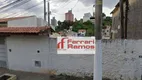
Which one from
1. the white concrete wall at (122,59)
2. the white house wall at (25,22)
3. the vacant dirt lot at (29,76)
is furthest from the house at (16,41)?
the white house wall at (25,22)

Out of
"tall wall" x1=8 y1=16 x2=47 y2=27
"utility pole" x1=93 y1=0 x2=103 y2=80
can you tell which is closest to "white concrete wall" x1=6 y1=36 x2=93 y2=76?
"utility pole" x1=93 y1=0 x2=103 y2=80

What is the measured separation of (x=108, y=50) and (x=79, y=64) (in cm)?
163

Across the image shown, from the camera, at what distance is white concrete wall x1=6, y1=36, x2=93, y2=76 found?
9023 millimetres

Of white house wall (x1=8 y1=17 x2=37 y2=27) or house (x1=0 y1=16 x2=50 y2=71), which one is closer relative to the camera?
house (x1=0 y1=16 x2=50 y2=71)

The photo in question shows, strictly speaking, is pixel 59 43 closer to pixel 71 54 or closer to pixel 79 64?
pixel 71 54

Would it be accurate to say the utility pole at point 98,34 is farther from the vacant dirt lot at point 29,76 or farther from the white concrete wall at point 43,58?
the vacant dirt lot at point 29,76

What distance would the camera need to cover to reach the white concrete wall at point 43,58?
9023 mm

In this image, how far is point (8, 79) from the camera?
8.32 metres

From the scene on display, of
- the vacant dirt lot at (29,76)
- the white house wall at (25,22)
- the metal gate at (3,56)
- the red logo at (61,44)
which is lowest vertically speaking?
the vacant dirt lot at (29,76)

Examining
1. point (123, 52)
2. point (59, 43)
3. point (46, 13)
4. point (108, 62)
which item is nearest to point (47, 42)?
point (59, 43)

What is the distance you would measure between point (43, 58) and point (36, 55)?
0.47 m

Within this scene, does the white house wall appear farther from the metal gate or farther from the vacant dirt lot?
the vacant dirt lot

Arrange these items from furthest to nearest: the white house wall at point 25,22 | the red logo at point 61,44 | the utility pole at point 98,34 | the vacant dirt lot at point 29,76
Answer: the white house wall at point 25,22, the red logo at point 61,44, the vacant dirt lot at point 29,76, the utility pole at point 98,34

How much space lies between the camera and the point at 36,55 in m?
9.90
